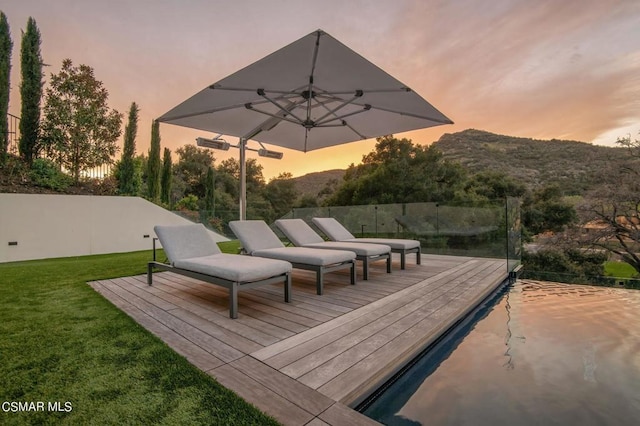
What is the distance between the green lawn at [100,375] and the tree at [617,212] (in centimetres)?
1670

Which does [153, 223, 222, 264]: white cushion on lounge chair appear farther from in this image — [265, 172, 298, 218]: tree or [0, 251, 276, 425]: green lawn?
[265, 172, 298, 218]: tree

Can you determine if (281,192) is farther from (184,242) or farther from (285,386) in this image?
(285,386)

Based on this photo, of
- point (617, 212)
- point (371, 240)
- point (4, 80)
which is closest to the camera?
point (371, 240)

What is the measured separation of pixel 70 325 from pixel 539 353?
387 cm

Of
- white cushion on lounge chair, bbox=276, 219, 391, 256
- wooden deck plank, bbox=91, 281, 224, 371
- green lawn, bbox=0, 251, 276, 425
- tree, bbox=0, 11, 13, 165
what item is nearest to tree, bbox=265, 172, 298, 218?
tree, bbox=0, 11, 13, 165

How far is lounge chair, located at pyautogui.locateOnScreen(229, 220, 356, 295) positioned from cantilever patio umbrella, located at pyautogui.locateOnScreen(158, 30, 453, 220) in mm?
1487

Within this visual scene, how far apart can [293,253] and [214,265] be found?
3.48 ft

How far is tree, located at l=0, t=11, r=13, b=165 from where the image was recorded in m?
7.72

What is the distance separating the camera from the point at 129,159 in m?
9.84

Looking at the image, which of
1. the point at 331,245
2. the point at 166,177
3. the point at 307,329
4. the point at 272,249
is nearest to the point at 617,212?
the point at 331,245

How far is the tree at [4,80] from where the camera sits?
7720 mm

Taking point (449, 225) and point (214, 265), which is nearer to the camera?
point (214, 265)

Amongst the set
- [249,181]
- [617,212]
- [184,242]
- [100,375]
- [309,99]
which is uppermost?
[249,181]

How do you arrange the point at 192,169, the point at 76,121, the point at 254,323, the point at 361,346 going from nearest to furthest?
1. the point at 361,346
2. the point at 254,323
3. the point at 76,121
4. the point at 192,169
